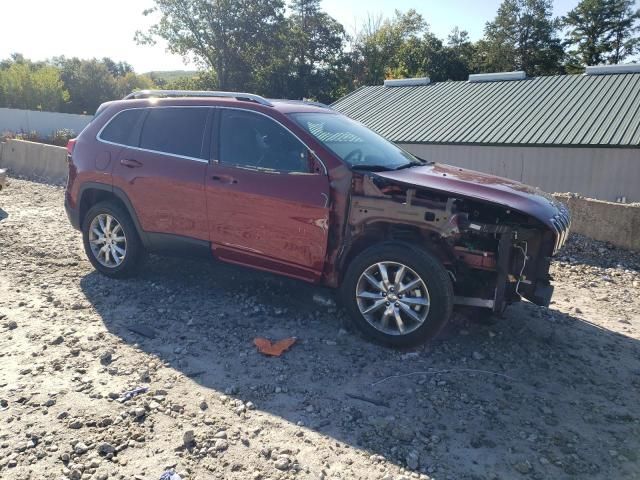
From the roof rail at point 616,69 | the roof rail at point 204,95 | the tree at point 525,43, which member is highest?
the tree at point 525,43

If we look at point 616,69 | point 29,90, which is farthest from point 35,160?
point 616,69

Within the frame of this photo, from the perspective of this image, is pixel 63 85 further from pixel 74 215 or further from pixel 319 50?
pixel 74 215

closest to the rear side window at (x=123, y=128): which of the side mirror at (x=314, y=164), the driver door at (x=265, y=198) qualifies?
the driver door at (x=265, y=198)

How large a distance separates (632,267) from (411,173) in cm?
394

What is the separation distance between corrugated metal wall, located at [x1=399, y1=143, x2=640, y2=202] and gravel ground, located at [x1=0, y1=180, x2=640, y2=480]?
12817mm

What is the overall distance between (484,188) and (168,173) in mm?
2888

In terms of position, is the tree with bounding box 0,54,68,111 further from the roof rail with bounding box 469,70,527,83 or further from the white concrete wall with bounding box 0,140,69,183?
the roof rail with bounding box 469,70,527,83

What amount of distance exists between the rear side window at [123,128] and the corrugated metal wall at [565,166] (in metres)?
15.2

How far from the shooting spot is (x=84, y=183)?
5926mm

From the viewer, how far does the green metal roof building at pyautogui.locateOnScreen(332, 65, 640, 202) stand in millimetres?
17406

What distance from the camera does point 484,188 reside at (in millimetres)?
4496

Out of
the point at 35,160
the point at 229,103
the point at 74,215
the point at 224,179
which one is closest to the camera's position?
the point at 224,179

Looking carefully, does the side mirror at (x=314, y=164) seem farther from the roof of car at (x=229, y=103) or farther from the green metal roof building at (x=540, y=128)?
the green metal roof building at (x=540, y=128)

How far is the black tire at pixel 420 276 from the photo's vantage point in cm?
421
